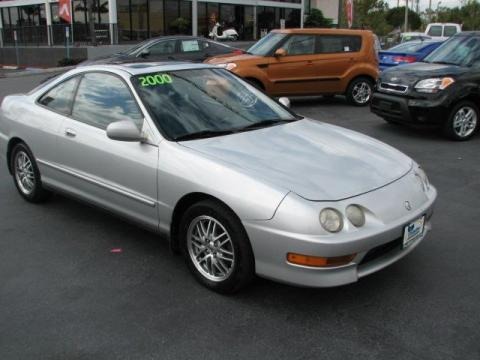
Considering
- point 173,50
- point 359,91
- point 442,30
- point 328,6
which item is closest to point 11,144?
point 359,91

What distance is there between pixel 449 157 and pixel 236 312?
16.5 feet

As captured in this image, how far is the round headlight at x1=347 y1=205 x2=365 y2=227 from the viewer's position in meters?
3.20

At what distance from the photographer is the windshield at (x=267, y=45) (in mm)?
11471

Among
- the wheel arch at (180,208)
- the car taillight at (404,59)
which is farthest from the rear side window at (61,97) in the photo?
the car taillight at (404,59)

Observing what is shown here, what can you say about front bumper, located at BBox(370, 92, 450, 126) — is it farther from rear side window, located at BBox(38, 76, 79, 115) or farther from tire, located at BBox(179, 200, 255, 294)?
tire, located at BBox(179, 200, 255, 294)

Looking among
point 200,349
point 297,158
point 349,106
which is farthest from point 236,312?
point 349,106

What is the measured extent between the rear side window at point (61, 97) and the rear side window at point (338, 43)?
7.69 meters

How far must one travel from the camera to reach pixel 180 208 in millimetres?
3771

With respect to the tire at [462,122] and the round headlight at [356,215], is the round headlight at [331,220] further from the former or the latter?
the tire at [462,122]

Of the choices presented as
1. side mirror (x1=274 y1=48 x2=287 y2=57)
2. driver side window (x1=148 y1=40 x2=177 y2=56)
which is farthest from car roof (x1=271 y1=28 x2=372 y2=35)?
driver side window (x1=148 y1=40 x2=177 y2=56)

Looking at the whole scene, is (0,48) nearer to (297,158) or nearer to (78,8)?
(78,8)

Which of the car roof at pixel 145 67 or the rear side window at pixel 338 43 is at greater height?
the rear side window at pixel 338 43

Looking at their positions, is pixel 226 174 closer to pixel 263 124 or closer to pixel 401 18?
pixel 263 124

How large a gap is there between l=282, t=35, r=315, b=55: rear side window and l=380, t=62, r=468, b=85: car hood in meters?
3.05
